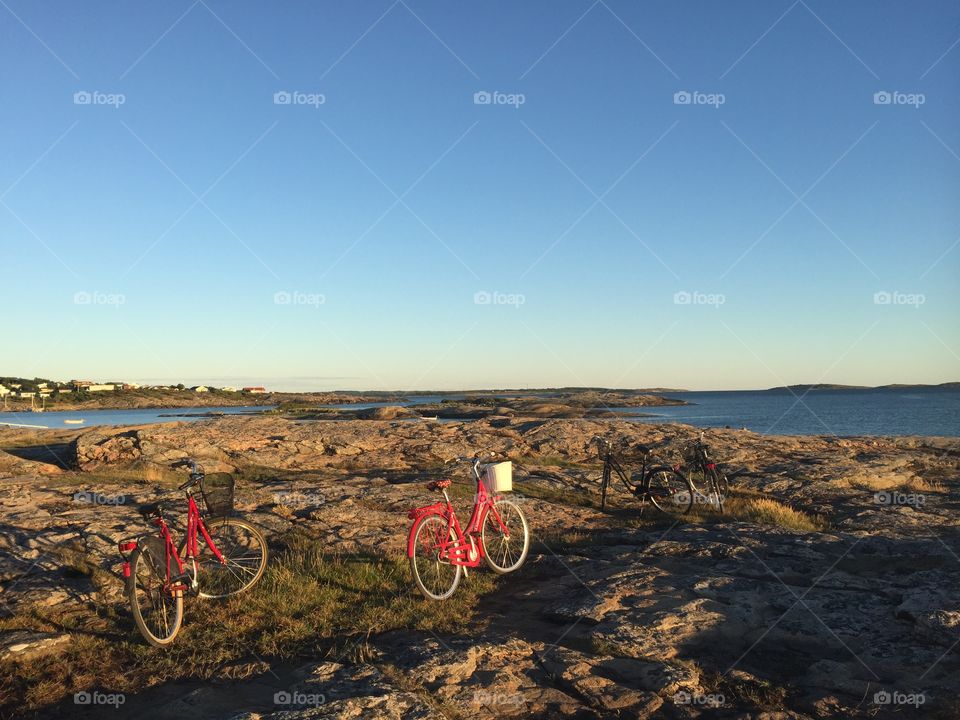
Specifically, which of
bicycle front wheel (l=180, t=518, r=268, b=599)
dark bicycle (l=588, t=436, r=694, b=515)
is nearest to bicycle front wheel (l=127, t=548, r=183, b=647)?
bicycle front wheel (l=180, t=518, r=268, b=599)

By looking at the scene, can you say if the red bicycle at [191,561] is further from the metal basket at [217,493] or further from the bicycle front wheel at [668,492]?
the bicycle front wheel at [668,492]

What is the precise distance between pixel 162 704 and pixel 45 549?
5.15m

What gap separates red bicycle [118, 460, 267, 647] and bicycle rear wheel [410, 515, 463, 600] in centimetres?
207

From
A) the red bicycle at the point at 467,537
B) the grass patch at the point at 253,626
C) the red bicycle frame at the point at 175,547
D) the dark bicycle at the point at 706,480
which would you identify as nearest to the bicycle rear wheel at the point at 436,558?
the red bicycle at the point at 467,537

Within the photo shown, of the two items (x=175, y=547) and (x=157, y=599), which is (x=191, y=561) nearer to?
(x=175, y=547)

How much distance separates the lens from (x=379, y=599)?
773 cm

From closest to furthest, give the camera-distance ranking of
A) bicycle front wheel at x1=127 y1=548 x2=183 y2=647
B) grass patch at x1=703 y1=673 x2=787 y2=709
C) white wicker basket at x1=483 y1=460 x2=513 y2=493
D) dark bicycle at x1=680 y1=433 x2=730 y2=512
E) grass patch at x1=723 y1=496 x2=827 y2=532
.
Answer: grass patch at x1=703 y1=673 x2=787 y2=709
bicycle front wheel at x1=127 y1=548 x2=183 y2=647
white wicker basket at x1=483 y1=460 x2=513 y2=493
grass patch at x1=723 y1=496 x2=827 y2=532
dark bicycle at x1=680 y1=433 x2=730 y2=512

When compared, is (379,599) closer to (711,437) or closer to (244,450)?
(244,450)

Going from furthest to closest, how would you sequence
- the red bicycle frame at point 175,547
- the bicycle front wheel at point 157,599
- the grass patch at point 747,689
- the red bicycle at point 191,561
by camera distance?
the red bicycle frame at point 175,547, the red bicycle at point 191,561, the bicycle front wheel at point 157,599, the grass patch at point 747,689

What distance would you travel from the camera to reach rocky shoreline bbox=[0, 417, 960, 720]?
5.07 m

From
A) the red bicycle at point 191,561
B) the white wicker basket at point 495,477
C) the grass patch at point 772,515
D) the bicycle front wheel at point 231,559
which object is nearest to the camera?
the red bicycle at point 191,561

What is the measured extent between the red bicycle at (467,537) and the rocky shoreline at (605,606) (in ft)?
1.33

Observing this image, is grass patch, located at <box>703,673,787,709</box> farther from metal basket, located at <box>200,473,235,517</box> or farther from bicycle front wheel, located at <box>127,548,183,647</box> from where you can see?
metal basket, located at <box>200,473,235,517</box>

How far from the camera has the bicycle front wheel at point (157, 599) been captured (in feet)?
21.2
